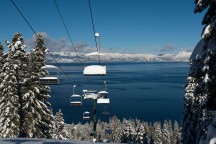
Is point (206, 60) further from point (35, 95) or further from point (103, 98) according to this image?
point (35, 95)

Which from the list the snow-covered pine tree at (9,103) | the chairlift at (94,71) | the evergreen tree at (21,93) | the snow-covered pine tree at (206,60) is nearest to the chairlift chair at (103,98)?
the chairlift at (94,71)

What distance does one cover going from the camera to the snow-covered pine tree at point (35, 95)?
33281 millimetres

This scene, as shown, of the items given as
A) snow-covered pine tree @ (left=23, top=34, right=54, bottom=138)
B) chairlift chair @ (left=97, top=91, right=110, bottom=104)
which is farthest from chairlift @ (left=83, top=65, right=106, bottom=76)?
snow-covered pine tree @ (left=23, top=34, right=54, bottom=138)

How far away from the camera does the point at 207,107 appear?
997cm

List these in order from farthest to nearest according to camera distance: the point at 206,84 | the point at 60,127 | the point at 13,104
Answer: the point at 60,127 < the point at 13,104 < the point at 206,84

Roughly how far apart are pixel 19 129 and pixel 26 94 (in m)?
3.49

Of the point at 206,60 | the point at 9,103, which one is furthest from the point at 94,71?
the point at 206,60

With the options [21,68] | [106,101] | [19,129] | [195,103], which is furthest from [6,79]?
[195,103]

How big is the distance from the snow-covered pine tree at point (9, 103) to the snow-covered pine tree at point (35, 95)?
93 cm

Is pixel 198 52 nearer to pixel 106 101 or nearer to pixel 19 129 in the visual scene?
pixel 106 101

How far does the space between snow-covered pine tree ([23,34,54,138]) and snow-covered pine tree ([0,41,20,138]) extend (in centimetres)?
93

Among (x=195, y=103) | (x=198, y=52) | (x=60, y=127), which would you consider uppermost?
(x=198, y=52)

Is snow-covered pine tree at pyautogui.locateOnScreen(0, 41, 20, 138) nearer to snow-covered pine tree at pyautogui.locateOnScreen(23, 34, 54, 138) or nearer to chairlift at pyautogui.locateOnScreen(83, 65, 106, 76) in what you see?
snow-covered pine tree at pyautogui.locateOnScreen(23, 34, 54, 138)

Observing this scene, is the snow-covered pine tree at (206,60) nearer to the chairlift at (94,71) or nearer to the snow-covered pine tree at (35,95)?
the chairlift at (94,71)
